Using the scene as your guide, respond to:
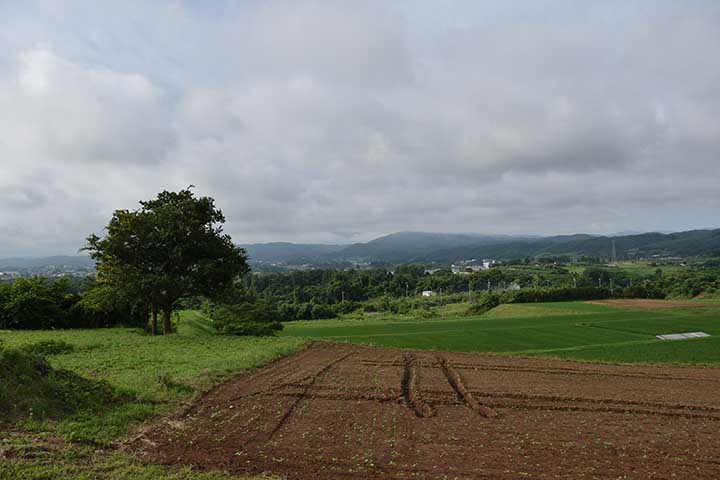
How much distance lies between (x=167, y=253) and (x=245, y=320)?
11540 millimetres

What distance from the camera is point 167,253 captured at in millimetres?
26891

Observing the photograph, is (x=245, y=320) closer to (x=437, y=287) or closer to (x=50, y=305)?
(x=50, y=305)

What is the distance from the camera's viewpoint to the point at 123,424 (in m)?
10.1

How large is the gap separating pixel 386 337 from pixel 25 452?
32288 mm

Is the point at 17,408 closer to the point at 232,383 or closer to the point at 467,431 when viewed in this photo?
the point at 232,383

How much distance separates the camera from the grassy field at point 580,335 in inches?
1084

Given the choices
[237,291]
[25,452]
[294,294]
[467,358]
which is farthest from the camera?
[294,294]

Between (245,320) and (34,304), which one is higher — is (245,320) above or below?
below

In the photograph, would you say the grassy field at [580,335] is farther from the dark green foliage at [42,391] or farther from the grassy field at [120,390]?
the dark green foliage at [42,391]

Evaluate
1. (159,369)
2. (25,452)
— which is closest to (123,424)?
(25,452)

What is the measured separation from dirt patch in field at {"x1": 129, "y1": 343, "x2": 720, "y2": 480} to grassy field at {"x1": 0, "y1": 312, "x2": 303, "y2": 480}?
2.45ft

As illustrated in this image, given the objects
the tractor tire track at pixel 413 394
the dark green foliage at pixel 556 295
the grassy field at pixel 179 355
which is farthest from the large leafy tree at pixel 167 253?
the dark green foliage at pixel 556 295

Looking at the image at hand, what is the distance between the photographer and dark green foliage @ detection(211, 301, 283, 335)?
33500mm

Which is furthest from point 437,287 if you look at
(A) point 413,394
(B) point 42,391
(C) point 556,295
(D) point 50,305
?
Result: (B) point 42,391
